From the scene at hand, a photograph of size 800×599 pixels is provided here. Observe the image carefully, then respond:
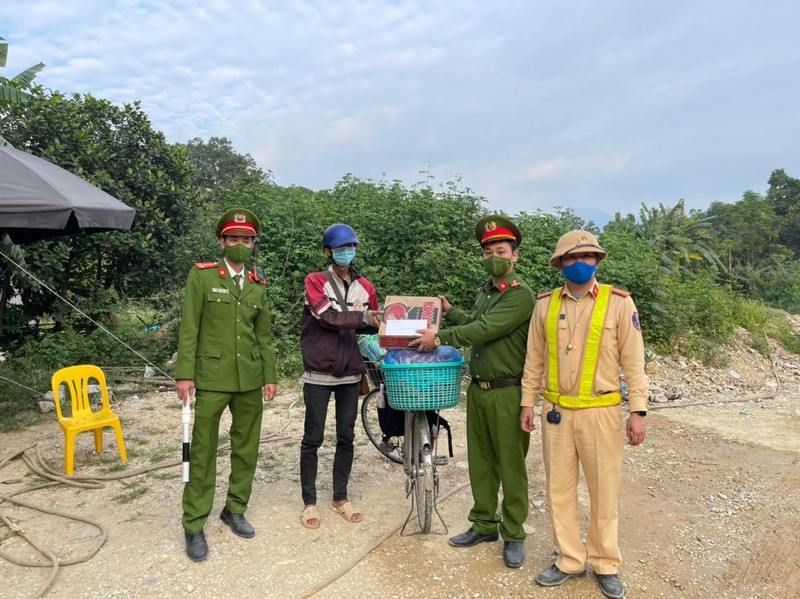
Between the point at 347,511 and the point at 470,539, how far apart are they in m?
0.87

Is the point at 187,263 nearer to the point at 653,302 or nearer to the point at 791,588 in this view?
the point at 653,302

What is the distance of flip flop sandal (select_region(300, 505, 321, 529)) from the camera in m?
3.78

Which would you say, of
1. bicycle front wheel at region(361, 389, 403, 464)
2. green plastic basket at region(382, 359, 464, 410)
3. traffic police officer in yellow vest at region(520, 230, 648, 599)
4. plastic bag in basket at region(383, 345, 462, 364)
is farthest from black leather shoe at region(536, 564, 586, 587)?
bicycle front wheel at region(361, 389, 403, 464)

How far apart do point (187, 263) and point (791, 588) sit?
28.6 ft

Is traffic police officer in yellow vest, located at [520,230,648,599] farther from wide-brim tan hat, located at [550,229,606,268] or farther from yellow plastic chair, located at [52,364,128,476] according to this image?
yellow plastic chair, located at [52,364,128,476]

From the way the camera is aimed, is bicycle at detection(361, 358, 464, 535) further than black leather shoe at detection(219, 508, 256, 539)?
No

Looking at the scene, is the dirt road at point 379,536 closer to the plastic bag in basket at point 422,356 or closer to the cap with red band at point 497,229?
the plastic bag in basket at point 422,356

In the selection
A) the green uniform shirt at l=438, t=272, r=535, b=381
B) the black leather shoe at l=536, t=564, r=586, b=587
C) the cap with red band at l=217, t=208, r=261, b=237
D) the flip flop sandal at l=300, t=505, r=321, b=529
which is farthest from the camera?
the flip flop sandal at l=300, t=505, r=321, b=529

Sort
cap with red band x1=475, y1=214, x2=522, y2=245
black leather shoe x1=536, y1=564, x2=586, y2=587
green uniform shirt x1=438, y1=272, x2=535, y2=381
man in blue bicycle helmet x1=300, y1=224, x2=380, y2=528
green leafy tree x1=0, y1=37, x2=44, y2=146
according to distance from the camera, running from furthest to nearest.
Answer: green leafy tree x1=0, y1=37, x2=44, y2=146
man in blue bicycle helmet x1=300, y1=224, x2=380, y2=528
cap with red band x1=475, y1=214, x2=522, y2=245
green uniform shirt x1=438, y1=272, x2=535, y2=381
black leather shoe x1=536, y1=564, x2=586, y2=587

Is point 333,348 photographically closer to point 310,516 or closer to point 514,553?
point 310,516

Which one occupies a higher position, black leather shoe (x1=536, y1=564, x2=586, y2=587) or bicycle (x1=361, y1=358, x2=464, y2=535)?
bicycle (x1=361, y1=358, x2=464, y2=535)

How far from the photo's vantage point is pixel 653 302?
973 centimetres

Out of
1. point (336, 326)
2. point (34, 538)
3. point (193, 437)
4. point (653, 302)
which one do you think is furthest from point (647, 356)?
point (34, 538)

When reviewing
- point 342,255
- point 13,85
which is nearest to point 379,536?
point 342,255
